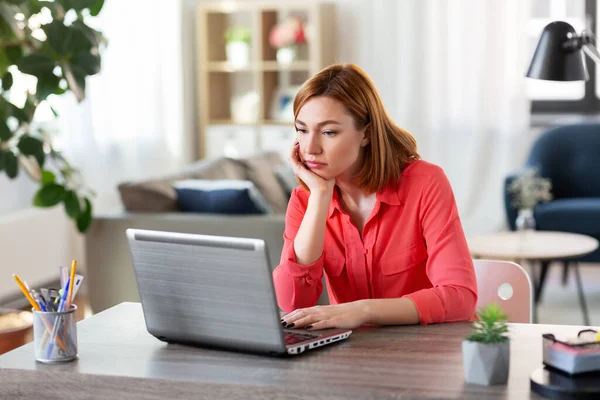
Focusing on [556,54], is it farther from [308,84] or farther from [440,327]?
[440,327]

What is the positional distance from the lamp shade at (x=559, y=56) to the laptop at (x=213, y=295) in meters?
0.77

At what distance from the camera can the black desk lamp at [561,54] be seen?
80.9 inches

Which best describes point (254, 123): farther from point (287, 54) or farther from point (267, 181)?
point (267, 181)

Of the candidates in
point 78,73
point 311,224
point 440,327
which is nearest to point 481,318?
Answer: point 440,327

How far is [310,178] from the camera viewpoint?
204 cm

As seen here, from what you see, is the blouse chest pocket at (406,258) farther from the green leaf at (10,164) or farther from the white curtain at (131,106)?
the white curtain at (131,106)

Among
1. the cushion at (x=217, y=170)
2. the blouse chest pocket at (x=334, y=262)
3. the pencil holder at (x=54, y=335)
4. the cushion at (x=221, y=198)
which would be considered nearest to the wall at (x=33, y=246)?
the cushion at (x=217, y=170)

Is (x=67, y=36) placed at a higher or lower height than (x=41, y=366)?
higher

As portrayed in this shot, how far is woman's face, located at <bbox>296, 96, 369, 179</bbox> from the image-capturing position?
1.95 m

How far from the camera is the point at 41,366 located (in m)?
1.60

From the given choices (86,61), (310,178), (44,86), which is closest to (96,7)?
(86,61)

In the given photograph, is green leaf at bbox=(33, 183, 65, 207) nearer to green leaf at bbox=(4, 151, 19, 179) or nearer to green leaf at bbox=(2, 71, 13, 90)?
green leaf at bbox=(4, 151, 19, 179)

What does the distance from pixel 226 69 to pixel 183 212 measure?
8.65 ft

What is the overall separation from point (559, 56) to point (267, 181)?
10.7ft
